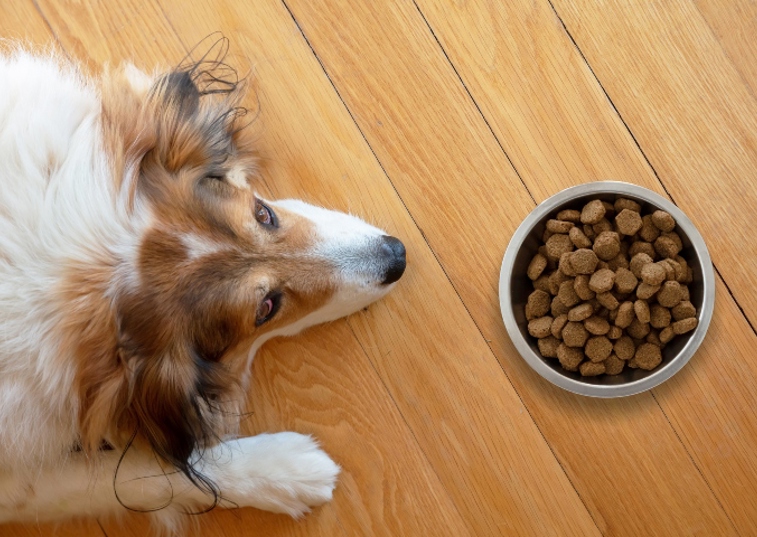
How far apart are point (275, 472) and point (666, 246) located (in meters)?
1.00

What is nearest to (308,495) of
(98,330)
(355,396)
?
(355,396)

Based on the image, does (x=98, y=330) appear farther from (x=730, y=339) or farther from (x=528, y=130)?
(x=730, y=339)

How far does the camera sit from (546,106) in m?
1.62

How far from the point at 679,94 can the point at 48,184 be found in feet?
4.60

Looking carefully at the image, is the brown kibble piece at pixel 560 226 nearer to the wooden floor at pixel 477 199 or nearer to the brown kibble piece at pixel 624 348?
the wooden floor at pixel 477 199

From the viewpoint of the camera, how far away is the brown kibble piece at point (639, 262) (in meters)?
1.46

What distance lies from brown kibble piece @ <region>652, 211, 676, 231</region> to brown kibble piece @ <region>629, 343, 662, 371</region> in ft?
0.88

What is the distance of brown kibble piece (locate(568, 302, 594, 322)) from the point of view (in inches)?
57.8

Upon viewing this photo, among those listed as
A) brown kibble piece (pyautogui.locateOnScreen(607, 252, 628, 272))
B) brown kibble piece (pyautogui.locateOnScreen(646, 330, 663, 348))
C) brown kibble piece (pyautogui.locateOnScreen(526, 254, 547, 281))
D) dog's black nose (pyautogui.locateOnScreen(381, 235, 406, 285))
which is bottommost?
brown kibble piece (pyautogui.locateOnScreen(646, 330, 663, 348))

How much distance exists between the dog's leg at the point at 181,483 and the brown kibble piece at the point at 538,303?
23.1 inches

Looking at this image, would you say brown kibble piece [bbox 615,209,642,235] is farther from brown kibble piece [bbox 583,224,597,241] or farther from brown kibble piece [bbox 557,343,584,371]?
brown kibble piece [bbox 557,343,584,371]

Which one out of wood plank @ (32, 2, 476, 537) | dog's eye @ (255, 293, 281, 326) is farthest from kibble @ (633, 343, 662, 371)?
dog's eye @ (255, 293, 281, 326)

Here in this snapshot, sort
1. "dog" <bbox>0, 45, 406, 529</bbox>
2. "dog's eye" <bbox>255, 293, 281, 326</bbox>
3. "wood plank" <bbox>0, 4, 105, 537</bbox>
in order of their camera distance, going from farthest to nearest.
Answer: "wood plank" <bbox>0, 4, 105, 537</bbox> → "dog's eye" <bbox>255, 293, 281, 326</bbox> → "dog" <bbox>0, 45, 406, 529</bbox>

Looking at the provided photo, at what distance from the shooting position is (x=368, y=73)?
5.36 ft
